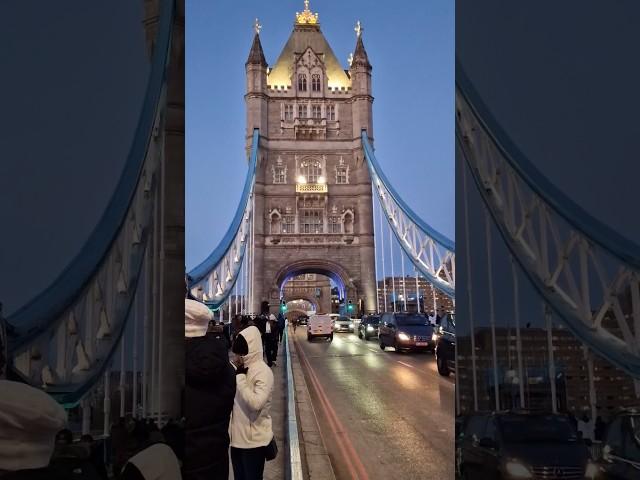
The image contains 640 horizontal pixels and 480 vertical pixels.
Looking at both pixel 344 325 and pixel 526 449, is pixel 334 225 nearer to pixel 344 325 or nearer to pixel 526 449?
pixel 344 325

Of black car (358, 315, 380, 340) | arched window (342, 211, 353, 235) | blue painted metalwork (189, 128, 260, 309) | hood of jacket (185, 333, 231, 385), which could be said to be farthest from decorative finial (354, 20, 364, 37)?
arched window (342, 211, 353, 235)

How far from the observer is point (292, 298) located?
7312 cm

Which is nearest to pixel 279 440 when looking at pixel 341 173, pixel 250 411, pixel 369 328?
pixel 250 411

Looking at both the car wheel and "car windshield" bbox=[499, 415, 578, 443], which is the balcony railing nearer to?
the car wheel

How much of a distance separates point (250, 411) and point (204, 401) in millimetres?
815

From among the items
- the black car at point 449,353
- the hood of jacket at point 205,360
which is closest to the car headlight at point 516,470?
the black car at point 449,353

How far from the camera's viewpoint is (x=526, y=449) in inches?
42.6

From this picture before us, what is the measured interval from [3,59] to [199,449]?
3.07ft

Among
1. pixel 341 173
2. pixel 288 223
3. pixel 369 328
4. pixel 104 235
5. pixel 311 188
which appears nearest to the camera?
pixel 104 235

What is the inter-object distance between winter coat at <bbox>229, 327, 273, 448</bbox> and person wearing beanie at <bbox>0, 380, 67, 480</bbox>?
1.45m

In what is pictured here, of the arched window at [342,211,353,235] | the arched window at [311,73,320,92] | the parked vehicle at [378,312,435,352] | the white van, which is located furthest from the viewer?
the arched window at [342,211,353,235]

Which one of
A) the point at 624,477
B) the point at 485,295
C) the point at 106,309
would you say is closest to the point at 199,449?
the point at 106,309

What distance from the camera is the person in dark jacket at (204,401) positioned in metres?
1.20

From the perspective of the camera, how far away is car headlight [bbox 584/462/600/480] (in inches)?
40.3
